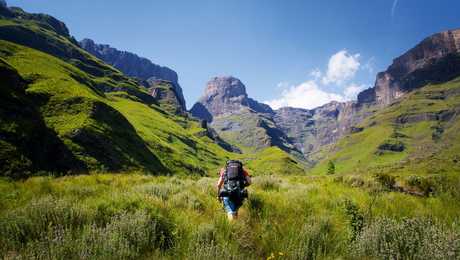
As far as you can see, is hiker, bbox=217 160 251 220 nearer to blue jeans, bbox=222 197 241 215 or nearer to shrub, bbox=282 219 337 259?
blue jeans, bbox=222 197 241 215

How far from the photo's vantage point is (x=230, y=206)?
725 cm

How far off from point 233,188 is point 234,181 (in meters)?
0.39

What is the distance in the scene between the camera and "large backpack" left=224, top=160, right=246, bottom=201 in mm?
7375

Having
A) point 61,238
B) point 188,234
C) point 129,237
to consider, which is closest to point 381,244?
point 188,234

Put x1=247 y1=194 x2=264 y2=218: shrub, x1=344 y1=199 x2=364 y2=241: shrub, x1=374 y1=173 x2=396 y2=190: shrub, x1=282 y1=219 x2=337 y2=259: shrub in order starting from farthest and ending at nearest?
x1=374 y1=173 x2=396 y2=190: shrub
x1=247 y1=194 x2=264 y2=218: shrub
x1=344 y1=199 x2=364 y2=241: shrub
x1=282 y1=219 x2=337 y2=259: shrub

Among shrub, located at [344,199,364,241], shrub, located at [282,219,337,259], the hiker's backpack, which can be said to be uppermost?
the hiker's backpack

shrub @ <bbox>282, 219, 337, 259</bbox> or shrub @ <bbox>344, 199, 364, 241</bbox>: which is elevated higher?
shrub @ <bbox>344, 199, 364, 241</bbox>

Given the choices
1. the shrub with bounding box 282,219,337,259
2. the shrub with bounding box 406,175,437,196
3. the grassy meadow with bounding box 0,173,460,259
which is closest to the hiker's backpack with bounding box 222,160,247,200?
the grassy meadow with bounding box 0,173,460,259

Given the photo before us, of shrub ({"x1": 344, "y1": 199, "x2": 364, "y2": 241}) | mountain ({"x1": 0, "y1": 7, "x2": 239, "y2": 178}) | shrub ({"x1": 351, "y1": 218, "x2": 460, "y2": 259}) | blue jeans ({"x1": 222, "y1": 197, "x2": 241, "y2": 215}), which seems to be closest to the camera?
shrub ({"x1": 351, "y1": 218, "x2": 460, "y2": 259})

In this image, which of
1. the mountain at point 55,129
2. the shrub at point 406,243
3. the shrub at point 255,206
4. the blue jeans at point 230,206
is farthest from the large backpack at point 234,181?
the mountain at point 55,129

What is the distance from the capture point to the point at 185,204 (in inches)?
300

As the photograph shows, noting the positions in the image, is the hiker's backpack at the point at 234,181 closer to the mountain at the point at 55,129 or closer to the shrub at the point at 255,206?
the shrub at the point at 255,206

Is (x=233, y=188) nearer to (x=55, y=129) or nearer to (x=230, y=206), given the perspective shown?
(x=230, y=206)

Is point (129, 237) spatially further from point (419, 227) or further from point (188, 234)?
point (419, 227)
